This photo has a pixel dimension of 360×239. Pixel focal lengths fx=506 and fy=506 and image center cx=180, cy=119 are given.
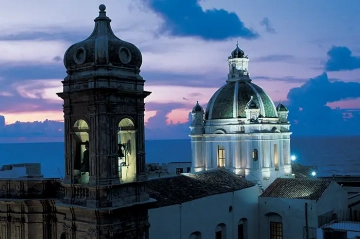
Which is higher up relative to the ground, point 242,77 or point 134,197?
point 242,77

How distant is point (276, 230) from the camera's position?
35.2m

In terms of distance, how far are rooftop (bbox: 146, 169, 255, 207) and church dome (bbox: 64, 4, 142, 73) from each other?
373 inches

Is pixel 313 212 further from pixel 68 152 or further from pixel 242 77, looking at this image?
pixel 68 152

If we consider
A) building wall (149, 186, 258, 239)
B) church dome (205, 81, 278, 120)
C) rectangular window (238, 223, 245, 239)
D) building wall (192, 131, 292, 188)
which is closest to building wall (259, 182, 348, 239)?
building wall (149, 186, 258, 239)

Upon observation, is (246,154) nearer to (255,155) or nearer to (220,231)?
(255,155)

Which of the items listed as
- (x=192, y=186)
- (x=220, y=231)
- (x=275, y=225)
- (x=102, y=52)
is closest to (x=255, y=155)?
(x=275, y=225)

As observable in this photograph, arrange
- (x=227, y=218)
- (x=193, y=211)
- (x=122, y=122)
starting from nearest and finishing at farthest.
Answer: (x=122, y=122)
(x=193, y=211)
(x=227, y=218)

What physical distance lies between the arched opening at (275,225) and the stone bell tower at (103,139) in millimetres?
19578

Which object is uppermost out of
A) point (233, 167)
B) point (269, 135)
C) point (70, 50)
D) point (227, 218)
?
point (70, 50)

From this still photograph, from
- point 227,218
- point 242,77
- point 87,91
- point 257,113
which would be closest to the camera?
point 87,91

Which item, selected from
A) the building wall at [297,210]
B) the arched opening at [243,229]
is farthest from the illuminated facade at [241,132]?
the arched opening at [243,229]

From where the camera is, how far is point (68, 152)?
56.3ft

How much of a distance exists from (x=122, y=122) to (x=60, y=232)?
4.82 metres

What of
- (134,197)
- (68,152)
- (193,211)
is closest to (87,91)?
(68,152)
